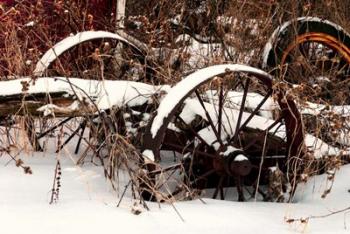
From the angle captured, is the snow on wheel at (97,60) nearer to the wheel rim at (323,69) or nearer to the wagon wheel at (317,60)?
the wagon wheel at (317,60)

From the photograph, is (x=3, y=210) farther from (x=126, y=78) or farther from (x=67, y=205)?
(x=126, y=78)

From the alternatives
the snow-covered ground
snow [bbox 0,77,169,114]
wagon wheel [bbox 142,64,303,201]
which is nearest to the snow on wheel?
snow [bbox 0,77,169,114]

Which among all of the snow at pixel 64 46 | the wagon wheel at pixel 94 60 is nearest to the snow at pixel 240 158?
the wagon wheel at pixel 94 60

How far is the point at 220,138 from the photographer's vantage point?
3807 millimetres

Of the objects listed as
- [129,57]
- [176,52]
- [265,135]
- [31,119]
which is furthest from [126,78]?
Answer: [265,135]

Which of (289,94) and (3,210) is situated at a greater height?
(289,94)

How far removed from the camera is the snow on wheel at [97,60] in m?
4.59

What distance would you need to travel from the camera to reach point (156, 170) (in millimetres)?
3357

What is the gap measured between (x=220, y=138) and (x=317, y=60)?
1746 millimetres

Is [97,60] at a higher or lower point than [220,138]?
higher

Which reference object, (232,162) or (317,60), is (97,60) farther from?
(317,60)

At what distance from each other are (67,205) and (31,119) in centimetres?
118

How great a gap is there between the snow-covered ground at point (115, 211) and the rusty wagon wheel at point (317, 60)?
1457mm

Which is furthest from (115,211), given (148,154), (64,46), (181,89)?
(64,46)
